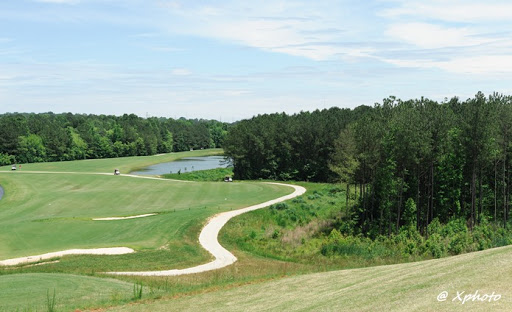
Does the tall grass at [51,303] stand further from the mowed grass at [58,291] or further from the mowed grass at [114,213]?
the mowed grass at [114,213]

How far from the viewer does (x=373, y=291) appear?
15.5 m

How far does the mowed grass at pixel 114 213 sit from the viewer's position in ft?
104

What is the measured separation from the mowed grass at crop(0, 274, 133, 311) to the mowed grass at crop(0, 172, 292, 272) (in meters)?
4.46

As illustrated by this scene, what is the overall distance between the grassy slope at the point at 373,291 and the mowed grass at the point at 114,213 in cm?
1101

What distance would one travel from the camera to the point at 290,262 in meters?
32.8

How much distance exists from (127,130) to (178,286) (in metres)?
155

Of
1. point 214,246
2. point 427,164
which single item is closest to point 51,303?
point 214,246

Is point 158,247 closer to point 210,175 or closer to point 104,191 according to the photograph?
point 104,191

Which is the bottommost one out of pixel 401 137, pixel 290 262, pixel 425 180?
pixel 290 262

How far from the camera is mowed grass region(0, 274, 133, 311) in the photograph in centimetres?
1788

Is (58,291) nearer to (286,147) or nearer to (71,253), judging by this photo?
(71,253)

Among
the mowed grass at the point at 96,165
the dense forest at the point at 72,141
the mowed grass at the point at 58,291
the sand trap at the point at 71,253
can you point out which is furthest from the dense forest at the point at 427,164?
the dense forest at the point at 72,141

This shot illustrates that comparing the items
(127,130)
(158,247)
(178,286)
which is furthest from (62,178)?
(127,130)

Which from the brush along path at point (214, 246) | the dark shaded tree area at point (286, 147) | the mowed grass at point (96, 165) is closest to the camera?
the brush along path at point (214, 246)
